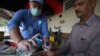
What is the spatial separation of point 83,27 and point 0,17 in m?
0.41

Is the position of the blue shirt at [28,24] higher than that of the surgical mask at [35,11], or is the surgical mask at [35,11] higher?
the surgical mask at [35,11]

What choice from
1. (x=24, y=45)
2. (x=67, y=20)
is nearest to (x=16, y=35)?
(x=24, y=45)

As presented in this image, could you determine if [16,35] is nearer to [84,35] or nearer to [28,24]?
[28,24]

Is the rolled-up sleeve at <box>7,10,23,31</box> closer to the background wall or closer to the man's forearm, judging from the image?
the man's forearm

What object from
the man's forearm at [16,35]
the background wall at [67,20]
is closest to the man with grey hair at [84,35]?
the background wall at [67,20]

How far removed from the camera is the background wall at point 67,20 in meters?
1.24

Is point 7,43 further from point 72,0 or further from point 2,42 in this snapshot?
point 72,0

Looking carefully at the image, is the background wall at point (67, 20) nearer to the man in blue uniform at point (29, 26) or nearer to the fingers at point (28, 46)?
the man in blue uniform at point (29, 26)

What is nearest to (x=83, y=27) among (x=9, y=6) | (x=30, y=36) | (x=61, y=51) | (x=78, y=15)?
(x=78, y=15)

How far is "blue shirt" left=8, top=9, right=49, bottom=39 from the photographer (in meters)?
1.19

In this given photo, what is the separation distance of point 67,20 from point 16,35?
27 centimetres

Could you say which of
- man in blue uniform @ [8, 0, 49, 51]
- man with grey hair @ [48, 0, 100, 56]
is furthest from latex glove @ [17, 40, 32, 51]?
man with grey hair @ [48, 0, 100, 56]

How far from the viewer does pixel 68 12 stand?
1.26m

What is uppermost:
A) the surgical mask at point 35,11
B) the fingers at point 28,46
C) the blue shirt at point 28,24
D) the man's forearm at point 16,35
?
the surgical mask at point 35,11
